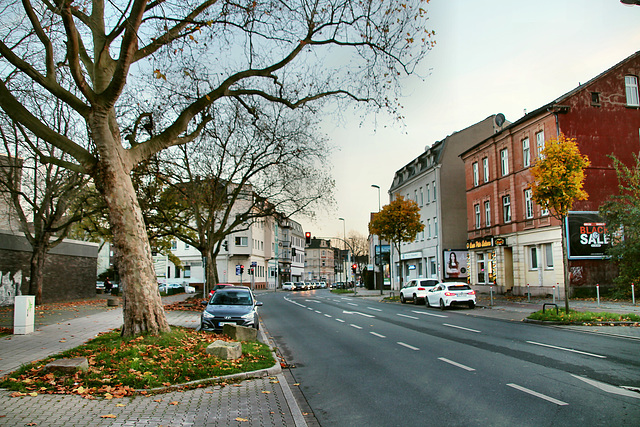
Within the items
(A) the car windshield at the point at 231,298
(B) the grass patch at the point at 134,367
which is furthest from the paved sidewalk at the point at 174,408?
(A) the car windshield at the point at 231,298

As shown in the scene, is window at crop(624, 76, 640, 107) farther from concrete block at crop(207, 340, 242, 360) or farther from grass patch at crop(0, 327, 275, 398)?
concrete block at crop(207, 340, 242, 360)

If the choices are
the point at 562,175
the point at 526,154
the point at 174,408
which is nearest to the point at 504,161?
the point at 526,154

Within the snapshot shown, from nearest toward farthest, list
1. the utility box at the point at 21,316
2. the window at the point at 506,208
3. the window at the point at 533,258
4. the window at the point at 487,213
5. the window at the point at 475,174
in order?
the utility box at the point at 21,316
the window at the point at 533,258
the window at the point at 506,208
the window at the point at 487,213
the window at the point at 475,174

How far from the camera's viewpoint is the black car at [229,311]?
562 inches

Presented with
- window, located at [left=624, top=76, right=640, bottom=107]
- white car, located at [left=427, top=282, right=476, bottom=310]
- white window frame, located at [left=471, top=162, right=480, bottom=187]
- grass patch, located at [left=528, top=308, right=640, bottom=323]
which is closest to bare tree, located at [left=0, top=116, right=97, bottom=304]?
white car, located at [left=427, top=282, right=476, bottom=310]

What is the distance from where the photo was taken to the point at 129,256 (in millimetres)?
10445

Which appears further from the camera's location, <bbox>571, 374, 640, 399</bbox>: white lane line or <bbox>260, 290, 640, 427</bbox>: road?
<bbox>571, 374, 640, 399</bbox>: white lane line

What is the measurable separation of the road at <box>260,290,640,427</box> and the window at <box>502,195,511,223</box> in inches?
807

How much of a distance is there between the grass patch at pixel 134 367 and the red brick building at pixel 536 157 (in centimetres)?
2362

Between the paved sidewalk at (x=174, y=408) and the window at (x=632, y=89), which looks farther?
the window at (x=632, y=89)

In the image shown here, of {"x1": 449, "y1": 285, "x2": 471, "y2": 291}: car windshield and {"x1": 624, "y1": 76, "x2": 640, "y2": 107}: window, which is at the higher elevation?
{"x1": 624, "y1": 76, "x2": 640, "y2": 107}: window

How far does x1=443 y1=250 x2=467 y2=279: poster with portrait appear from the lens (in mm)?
44000

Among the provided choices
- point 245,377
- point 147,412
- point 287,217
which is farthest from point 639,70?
point 147,412

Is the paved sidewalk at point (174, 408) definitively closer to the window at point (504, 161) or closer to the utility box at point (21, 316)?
the utility box at point (21, 316)
